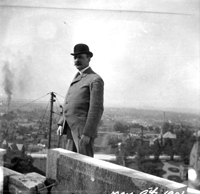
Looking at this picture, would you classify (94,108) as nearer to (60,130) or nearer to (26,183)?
(60,130)

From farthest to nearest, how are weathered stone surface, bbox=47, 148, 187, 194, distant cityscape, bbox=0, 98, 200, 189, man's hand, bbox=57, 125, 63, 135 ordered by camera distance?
man's hand, bbox=57, 125, 63, 135, distant cityscape, bbox=0, 98, 200, 189, weathered stone surface, bbox=47, 148, 187, 194

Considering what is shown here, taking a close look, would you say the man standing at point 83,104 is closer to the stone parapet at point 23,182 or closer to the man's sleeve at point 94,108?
the man's sleeve at point 94,108

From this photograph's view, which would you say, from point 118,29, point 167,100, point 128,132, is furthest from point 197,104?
point 118,29

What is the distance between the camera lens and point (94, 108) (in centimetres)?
182

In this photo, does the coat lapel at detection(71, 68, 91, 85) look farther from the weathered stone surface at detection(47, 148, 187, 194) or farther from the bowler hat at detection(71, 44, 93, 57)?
the weathered stone surface at detection(47, 148, 187, 194)

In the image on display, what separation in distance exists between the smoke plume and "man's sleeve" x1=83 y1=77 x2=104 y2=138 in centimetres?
73

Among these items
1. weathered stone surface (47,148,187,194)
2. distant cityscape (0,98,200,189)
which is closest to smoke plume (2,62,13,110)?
→ distant cityscape (0,98,200,189)

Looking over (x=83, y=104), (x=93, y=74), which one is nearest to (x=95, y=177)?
(x=83, y=104)

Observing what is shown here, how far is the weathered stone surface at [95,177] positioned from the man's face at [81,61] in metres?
0.73

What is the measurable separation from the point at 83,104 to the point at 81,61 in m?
0.35

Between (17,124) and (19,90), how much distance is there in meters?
0.30

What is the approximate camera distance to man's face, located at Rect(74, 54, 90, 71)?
72.7 inches

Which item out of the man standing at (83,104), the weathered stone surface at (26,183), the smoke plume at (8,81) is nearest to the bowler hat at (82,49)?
the man standing at (83,104)

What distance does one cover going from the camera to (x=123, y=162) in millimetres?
1824
